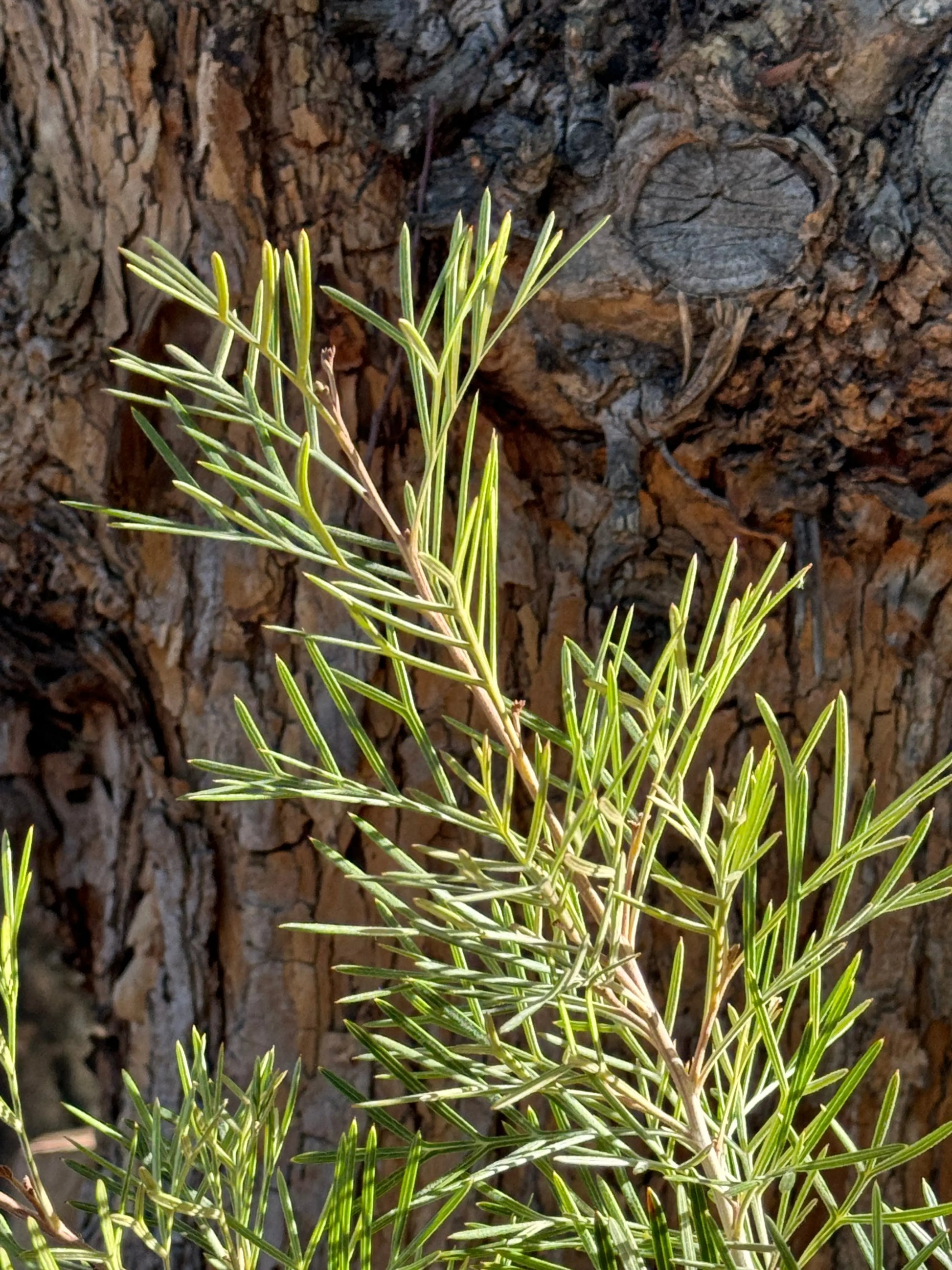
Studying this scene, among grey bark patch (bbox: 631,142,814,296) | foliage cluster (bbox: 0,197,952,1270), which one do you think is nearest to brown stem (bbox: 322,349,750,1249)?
foliage cluster (bbox: 0,197,952,1270)

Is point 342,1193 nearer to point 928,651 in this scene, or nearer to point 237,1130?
point 237,1130

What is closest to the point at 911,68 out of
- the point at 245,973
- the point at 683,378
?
the point at 683,378

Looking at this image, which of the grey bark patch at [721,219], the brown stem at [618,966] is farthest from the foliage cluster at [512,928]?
the grey bark patch at [721,219]

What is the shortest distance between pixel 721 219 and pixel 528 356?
17 centimetres

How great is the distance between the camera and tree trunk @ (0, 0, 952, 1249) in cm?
81

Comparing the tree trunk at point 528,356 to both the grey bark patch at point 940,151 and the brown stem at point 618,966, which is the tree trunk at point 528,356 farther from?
the brown stem at point 618,966

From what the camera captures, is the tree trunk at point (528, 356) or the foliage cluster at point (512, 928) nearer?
the foliage cluster at point (512, 928)

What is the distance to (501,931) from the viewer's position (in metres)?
0.39

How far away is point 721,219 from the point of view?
82 cm

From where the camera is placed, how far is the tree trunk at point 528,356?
0.81 meters

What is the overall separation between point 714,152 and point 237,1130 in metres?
0.71

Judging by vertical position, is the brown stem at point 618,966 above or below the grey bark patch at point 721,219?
below

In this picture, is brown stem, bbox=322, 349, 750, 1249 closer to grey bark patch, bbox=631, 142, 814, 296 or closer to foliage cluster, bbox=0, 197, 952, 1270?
foliage cluster, bbox=0, 197, 952, 1270

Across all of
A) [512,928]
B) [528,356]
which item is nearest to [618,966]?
[512,928]
